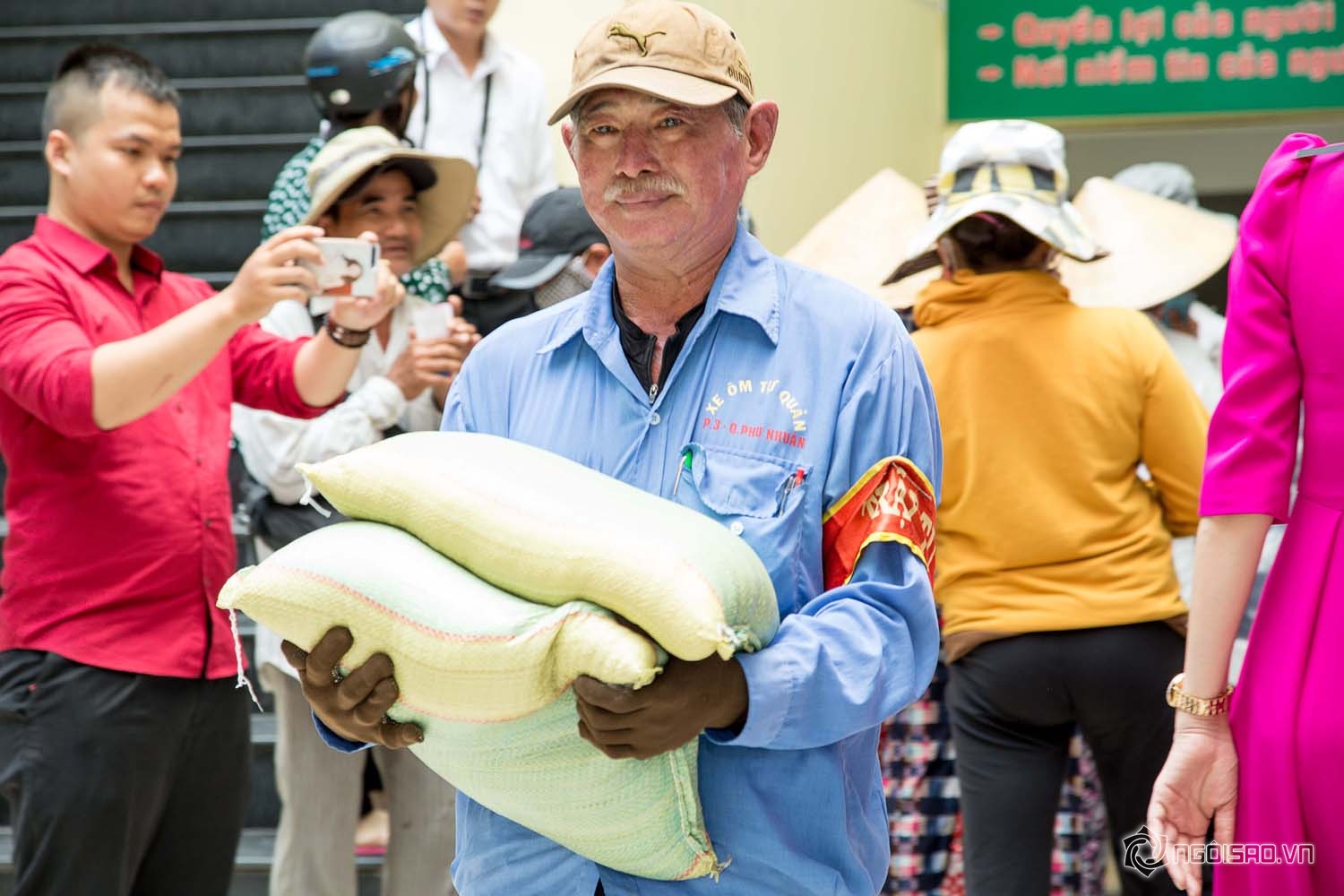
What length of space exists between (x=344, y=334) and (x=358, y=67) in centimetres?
86

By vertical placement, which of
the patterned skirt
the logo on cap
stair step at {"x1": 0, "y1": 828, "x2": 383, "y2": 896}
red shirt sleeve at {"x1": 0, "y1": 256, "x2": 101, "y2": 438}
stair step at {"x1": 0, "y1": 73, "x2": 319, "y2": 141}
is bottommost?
stair step at {"x1": 0, "y1": 828, "x2": 383, "y2": 896}

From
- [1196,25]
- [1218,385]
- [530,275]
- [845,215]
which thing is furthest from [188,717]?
[1196,25]

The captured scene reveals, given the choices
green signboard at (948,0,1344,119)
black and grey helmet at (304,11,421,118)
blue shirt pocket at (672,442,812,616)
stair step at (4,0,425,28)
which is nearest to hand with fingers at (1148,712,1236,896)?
blue shirt pocket at (672,442,812,616)

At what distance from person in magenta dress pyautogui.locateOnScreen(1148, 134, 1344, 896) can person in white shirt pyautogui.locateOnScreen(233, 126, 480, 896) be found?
176 centimetres

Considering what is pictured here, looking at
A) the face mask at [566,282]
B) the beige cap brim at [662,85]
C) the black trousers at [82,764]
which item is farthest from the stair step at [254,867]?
the beige cap brim at [662,85]

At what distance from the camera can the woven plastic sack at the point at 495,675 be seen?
1.49 metres

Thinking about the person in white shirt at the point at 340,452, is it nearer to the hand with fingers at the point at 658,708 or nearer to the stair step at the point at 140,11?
the hand with fingers at the point at 658,708

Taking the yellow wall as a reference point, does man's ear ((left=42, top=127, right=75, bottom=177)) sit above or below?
below

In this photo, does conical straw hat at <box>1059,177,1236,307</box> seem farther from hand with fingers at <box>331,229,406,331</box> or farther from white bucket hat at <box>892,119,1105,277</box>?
hand with fingers at <box>331,229,406,331</box>

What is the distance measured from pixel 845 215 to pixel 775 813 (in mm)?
2637

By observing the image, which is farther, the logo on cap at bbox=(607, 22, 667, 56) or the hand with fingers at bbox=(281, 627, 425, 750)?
the logo on cap at bbox=(607, 22, 667, 56)

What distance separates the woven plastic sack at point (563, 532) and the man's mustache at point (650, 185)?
11.7 inches

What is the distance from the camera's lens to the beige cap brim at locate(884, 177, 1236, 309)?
12.2 feet

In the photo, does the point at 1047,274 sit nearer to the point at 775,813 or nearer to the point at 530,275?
the point at 530,275
